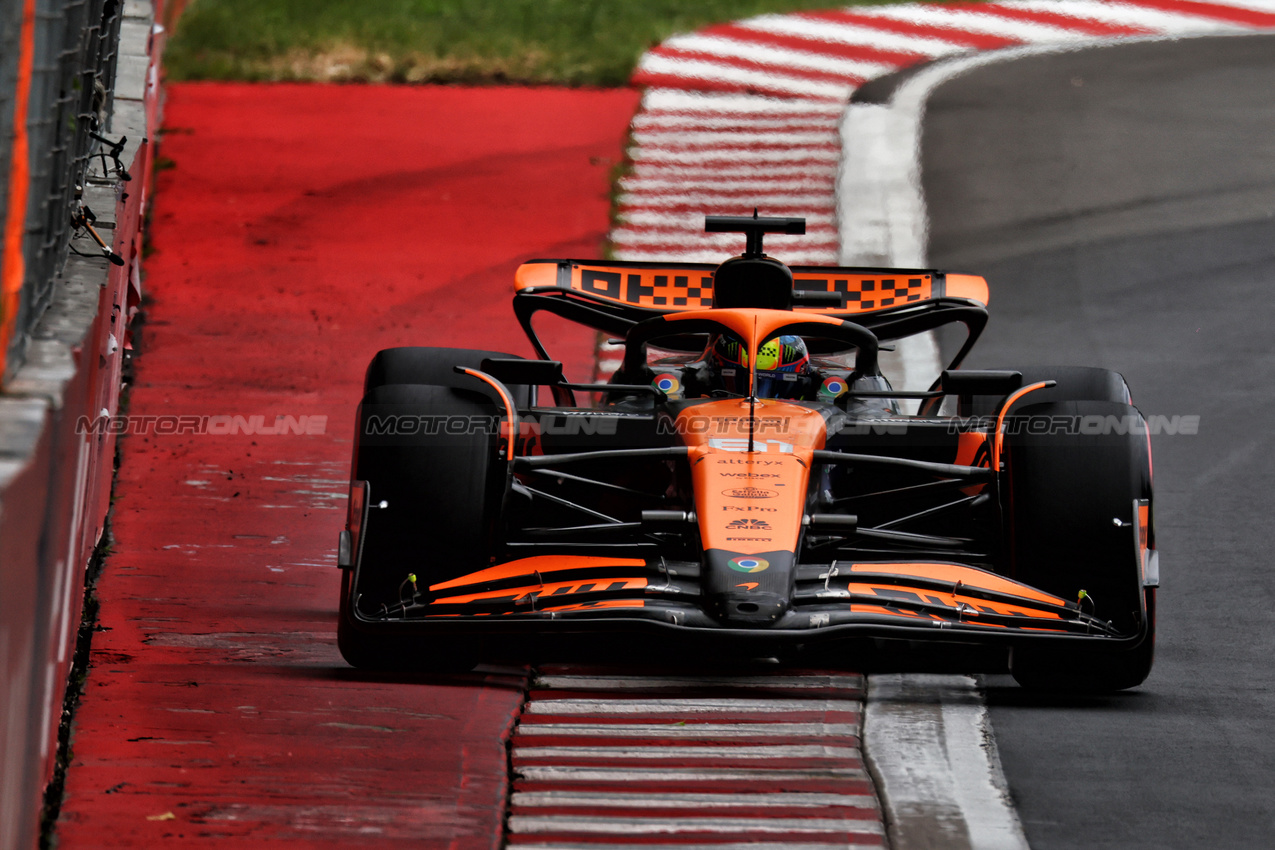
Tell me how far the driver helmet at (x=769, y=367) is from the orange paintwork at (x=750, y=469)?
1.41 ft

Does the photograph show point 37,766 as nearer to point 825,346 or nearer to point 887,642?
point 887,642

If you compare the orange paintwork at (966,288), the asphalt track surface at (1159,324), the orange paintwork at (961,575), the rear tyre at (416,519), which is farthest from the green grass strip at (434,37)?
the orange paintwork at (961,575)

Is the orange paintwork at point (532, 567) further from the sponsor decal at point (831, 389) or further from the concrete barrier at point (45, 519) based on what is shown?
the sponsor decal at point (831, 389)

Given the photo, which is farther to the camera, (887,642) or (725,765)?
(887,642)

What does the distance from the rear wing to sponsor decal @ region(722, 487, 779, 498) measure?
198 cm

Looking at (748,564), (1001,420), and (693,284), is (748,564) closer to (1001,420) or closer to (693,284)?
(1001,420)

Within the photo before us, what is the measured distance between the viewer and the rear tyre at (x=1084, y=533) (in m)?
5.46

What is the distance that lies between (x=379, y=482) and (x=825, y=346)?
2485mm

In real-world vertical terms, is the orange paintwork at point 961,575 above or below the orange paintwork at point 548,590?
above

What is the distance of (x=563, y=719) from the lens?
5.31m

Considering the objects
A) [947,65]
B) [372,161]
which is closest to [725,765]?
[372,161]

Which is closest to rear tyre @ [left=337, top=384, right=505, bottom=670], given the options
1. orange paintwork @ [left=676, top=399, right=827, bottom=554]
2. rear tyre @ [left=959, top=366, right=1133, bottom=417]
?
orange paintwork @ [left=676, top=399, right=827, bottom=554]

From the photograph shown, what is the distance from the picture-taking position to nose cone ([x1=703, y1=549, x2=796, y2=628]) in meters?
5.11

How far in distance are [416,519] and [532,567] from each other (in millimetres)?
412
